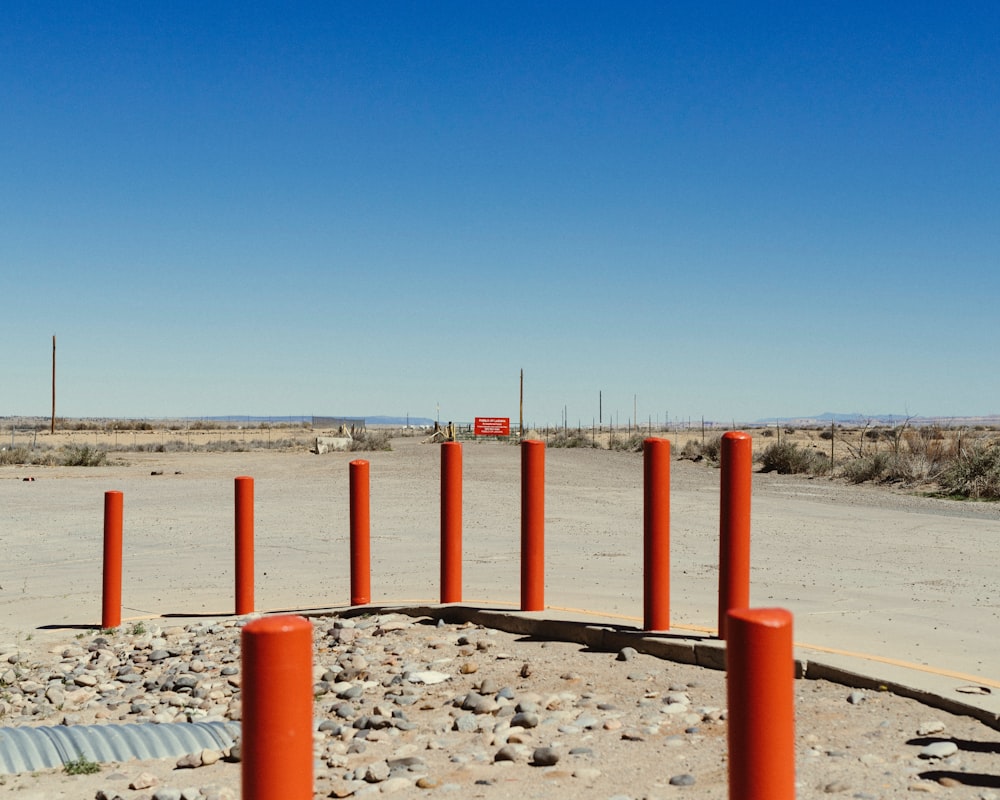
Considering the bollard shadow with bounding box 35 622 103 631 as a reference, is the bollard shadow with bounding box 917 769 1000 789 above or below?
above

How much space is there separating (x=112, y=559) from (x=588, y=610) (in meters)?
3.98

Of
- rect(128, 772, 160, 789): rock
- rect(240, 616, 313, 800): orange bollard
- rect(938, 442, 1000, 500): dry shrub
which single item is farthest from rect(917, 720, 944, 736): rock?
rect(938, 442, 1000, 500): dry shrub

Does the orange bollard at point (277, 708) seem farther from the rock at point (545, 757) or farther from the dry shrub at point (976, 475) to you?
the dry shrub at point (976, 475)

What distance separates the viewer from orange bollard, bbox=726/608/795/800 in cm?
263

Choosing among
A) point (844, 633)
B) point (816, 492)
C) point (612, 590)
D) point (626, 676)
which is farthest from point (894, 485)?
point (626, 676)

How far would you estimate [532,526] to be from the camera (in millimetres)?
7938

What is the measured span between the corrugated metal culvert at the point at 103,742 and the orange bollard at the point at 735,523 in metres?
3.02

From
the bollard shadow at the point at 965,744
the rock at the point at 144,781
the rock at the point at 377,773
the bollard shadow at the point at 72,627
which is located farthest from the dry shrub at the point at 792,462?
the rock at the point at 144,781

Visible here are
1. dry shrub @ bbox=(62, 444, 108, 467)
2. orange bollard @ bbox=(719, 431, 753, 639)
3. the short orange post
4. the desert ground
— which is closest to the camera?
the desert ground

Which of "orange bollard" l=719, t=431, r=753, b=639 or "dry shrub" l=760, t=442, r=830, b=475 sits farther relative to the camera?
"dry shrub" l=760, t=442, r=830, b=475

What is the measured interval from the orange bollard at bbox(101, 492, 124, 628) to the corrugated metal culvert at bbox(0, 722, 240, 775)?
2779 mm

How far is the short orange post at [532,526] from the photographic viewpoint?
7.94 metres

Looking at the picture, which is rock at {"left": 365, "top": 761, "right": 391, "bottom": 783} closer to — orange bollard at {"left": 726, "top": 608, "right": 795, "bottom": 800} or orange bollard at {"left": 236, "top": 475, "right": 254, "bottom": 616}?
orange bollard at {"left": 726, "top": 608, "right": 795, "bottom": 800}

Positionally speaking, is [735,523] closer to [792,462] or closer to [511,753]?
[511,753]
